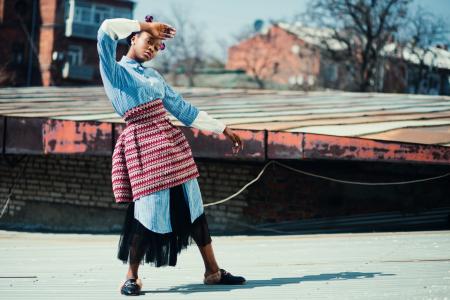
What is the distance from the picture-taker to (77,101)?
1179 cm

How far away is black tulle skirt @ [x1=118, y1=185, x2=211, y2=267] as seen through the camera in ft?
13.1

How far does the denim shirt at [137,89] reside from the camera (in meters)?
3.94

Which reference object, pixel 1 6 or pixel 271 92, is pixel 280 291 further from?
pixel 1 6

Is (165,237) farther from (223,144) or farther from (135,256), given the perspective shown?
(223,144)

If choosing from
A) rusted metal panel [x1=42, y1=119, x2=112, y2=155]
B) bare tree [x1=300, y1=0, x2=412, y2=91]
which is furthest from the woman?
bare tree [x1=300, y1=0, x2=412, y2=91]

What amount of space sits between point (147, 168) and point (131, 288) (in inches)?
24.7

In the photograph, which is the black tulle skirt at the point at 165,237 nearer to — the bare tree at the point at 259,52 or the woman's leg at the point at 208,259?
the woman's leg at the point at 208,259

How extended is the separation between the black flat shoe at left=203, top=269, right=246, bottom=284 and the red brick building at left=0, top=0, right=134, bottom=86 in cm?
3506

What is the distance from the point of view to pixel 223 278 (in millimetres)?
4082

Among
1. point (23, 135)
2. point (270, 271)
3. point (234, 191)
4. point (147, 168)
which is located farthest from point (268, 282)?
point (23, 135)

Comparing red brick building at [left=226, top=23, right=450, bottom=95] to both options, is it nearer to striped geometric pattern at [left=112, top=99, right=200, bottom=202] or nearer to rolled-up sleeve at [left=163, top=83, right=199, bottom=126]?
rolled-up sleeve at [left=163, top=83, right=199, bottom=126]

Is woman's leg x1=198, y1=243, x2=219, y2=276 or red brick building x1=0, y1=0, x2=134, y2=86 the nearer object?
woman's leg x1=198, y1=243, x2=219, y2=276

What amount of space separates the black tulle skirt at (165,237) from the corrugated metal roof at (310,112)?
3408mm

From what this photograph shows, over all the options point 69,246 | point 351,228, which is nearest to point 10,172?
point 69,246
